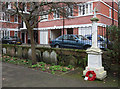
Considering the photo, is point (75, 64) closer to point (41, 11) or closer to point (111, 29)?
point (111, 29)

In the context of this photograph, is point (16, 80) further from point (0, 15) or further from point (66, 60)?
point (0, 15)

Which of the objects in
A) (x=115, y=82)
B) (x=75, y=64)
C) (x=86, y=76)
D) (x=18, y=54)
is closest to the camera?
(x=115, y=82)

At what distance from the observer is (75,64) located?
6559mm

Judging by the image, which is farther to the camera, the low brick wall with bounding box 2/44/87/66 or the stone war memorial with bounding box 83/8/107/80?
the low brick wall with bounding box 2/44/87/66

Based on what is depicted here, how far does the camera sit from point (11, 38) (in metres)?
17.2

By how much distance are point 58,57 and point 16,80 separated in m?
3.00

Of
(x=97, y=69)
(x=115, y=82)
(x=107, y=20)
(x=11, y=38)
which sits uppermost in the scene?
(x=107, y=20)

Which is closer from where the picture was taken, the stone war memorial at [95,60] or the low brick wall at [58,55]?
the stone war memorial at [95,60]

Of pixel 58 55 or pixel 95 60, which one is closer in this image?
pixel 95 60

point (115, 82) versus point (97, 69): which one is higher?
point (97, 69)

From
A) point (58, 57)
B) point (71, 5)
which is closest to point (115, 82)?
point (58, 57)

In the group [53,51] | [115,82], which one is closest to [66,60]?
[53,51]

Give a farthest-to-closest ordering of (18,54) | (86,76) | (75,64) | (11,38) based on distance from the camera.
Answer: (11,38)
(18,54)
(75,64)
(86,76)

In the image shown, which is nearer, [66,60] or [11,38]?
[66,60]
